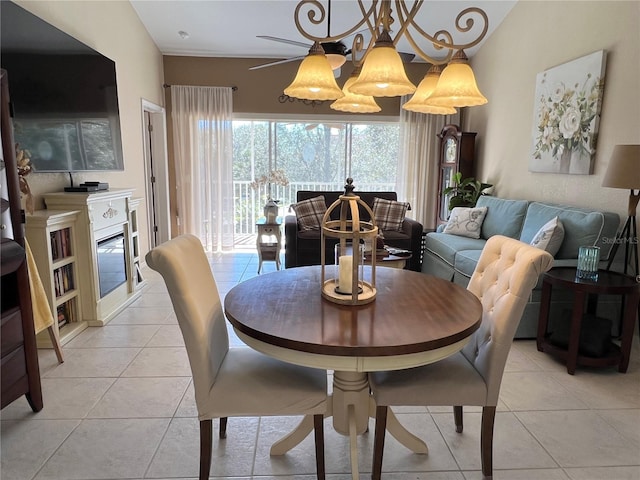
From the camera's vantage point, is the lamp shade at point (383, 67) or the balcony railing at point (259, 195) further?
the balcony railing at point (259, 195)

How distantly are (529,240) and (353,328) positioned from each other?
272cm

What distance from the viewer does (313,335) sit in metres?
1.27

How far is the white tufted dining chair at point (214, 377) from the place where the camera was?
4.66ft

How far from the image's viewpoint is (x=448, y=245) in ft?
12.9

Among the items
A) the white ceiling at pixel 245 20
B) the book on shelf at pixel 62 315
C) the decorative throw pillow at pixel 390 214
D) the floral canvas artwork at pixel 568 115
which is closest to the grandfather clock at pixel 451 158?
the decorative throw pillow at pixel 390 214

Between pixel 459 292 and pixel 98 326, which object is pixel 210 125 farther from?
pixel 459 292

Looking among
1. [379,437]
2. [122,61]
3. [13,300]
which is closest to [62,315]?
[13,300]

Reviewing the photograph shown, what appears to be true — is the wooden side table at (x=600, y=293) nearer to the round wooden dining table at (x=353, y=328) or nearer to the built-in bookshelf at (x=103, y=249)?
the round wooden dining table at (x=353, y=328)

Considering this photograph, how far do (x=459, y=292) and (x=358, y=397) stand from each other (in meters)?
0.60

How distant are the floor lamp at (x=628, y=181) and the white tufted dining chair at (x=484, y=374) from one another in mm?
1444

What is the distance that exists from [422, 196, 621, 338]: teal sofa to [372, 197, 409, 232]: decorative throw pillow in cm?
42

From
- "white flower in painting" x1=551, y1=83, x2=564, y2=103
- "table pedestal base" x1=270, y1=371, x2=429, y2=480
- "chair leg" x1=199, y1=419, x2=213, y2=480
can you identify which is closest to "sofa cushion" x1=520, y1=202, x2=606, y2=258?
"white flower in painting" x1=551, y1=83, x2=564, y2=103

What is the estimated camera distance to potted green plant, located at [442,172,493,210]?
4988 mm

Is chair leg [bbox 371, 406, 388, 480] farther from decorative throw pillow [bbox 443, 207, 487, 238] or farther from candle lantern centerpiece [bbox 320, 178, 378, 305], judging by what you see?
decorative throw pillow [bbox 443, 207, 487, 238]
